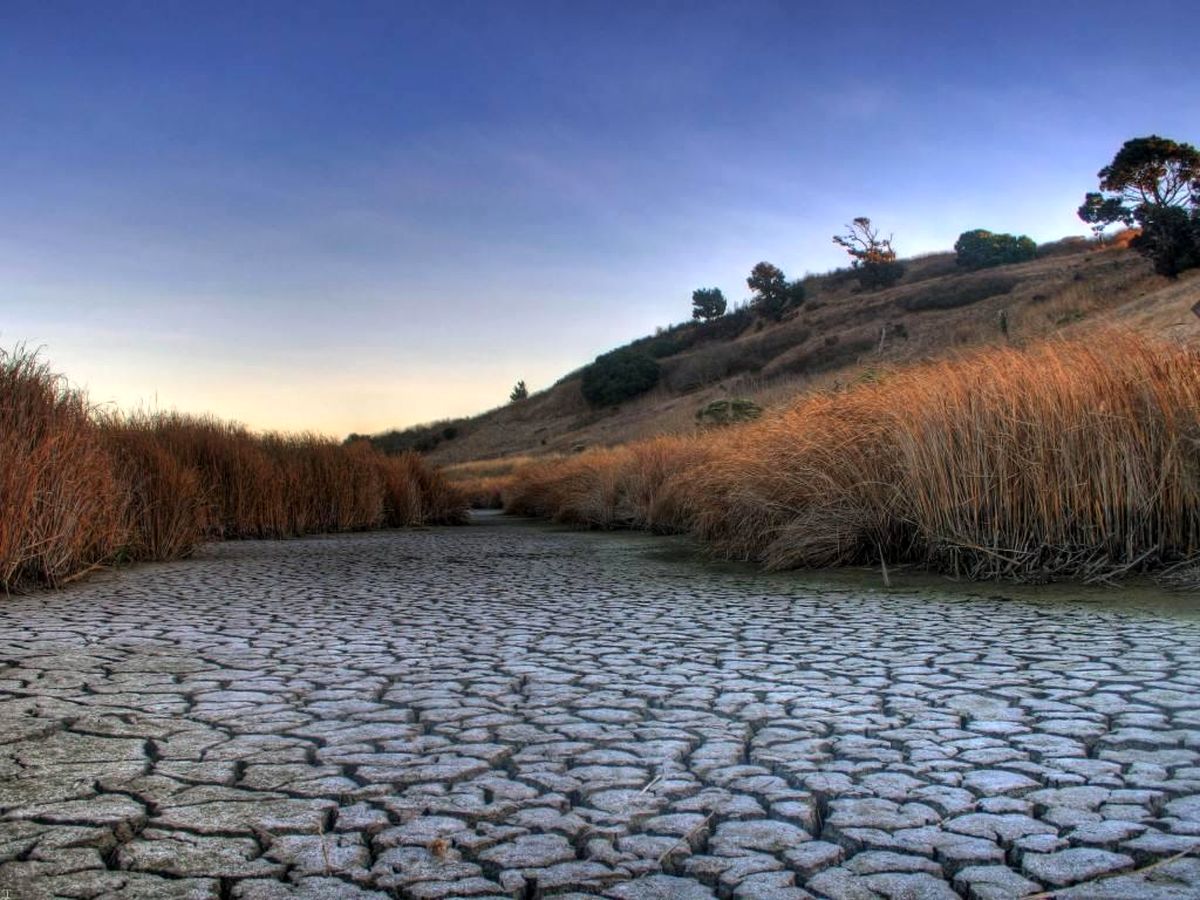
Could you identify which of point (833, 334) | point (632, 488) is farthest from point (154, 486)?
point (833, 334)

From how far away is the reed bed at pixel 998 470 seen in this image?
221 inches

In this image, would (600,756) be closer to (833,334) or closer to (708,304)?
(833,334)

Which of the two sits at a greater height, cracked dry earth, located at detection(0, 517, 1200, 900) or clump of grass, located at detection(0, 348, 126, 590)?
clump of grass, located at detection(0, 348, 126, 590)

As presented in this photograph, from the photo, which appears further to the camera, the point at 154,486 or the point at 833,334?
the point at 833,334

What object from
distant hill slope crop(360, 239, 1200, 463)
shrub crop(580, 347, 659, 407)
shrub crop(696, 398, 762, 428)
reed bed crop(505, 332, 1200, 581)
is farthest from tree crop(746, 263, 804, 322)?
reed bed crop(505, 332, 1200, 581)

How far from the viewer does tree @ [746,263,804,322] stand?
168 feet

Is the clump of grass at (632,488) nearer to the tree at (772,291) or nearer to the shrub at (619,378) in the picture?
the shrub at (619,378)

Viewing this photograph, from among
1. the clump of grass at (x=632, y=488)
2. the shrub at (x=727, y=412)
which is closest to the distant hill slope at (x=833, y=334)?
the shrub at (x=727, y=412)

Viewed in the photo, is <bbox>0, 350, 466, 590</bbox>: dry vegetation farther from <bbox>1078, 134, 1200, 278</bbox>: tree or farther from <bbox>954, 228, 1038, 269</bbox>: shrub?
<bbox>954, 228, 1038, 269</bbox>: shrub

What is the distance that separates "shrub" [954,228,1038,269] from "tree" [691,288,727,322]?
565 inches

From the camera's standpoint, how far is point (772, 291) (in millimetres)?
52156

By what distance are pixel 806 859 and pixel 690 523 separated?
888 centimetres

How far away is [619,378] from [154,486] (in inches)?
1568

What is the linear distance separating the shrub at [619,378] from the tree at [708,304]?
36.8ft
